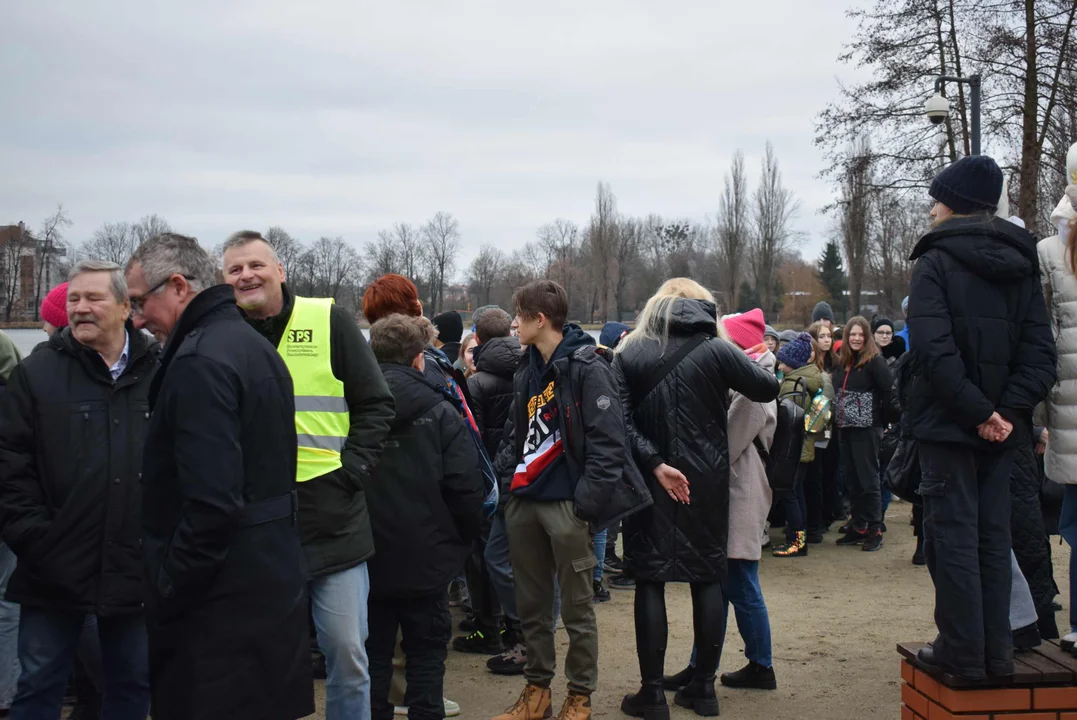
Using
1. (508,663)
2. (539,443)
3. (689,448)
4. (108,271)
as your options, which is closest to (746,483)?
(689,448)

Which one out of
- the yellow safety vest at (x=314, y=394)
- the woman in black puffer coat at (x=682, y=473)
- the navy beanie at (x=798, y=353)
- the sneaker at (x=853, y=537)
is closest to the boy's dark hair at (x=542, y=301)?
the woman in black puffer coat at (x=682, y=473)

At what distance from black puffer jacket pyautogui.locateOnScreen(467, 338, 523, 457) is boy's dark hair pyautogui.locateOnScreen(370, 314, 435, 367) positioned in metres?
1.63

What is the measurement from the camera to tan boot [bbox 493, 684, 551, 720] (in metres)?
4.66

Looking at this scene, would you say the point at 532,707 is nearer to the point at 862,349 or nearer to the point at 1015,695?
the point at 1015,695

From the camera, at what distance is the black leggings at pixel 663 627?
4.59 m

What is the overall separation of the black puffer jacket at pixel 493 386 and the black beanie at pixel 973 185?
2.94 metres

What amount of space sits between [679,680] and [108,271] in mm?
3515

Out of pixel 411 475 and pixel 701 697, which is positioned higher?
pixel 411 475

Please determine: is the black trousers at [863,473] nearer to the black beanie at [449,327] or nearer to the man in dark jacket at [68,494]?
the black beanie at [449,327]

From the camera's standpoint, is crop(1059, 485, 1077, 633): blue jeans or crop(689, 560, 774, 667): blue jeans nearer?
crop(1059, 485, 1077, 633): blue jeans

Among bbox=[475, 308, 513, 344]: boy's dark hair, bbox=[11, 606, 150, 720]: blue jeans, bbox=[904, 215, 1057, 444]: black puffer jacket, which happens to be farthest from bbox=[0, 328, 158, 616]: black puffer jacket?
bbox=[904, 215, 1057, 444]: black puffer jacket

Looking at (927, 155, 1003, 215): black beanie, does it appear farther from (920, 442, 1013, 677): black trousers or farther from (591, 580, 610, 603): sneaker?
(591, 580, 610, 603): sneaker

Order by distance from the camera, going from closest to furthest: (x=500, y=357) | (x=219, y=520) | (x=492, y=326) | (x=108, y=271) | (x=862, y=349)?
(x=219, y=520), (x=108, y=271), (x=500, y=357), (x=492, y=326), (x=862, y=349)

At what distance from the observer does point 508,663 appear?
217 inches
